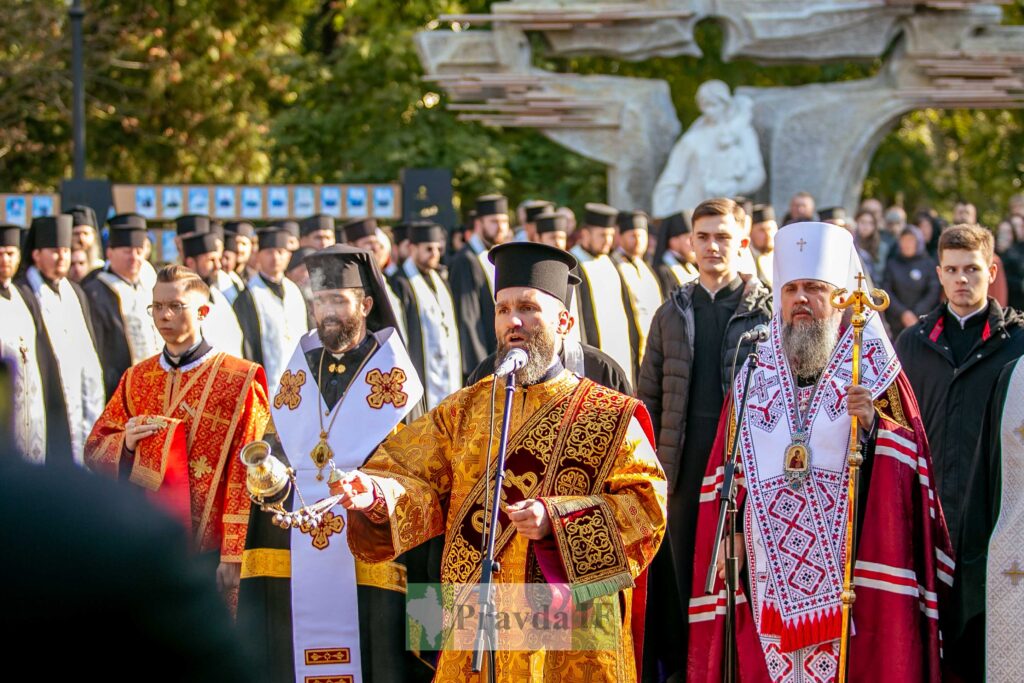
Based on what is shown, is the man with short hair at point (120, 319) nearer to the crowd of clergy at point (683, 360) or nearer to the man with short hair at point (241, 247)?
the crowd of clergy at point (683, 360)

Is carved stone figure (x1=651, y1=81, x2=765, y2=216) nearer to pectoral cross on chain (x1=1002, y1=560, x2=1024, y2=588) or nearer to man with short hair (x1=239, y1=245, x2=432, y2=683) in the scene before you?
man with short hair (x1=239, y1=245, x2=432, y2=683)

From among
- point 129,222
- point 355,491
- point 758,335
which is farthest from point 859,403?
point 129,222

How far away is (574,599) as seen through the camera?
4.60 m

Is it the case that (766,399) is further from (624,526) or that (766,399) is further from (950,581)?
(624,526)

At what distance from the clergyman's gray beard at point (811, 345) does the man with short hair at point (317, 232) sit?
7607 mm

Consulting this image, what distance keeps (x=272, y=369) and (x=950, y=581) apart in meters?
6.88

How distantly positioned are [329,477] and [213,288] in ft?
18.6

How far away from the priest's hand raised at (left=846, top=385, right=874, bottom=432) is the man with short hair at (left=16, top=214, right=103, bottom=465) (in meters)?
5.40

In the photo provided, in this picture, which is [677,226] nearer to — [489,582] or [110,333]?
[110,333]

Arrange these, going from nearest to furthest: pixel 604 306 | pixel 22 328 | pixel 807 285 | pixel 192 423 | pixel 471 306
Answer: pixel 807 285
pixel 192 423
pixel 22 328
pixel 604 306
pixel 471 306

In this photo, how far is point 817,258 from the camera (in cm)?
574

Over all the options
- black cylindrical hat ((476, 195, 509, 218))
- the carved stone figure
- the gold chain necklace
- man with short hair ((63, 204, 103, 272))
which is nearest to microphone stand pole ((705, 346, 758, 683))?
the gold chain necklace

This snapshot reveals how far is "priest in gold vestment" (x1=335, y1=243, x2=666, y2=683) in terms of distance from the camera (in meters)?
4.60

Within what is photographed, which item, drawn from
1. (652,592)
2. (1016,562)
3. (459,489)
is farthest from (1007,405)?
(459,489)
